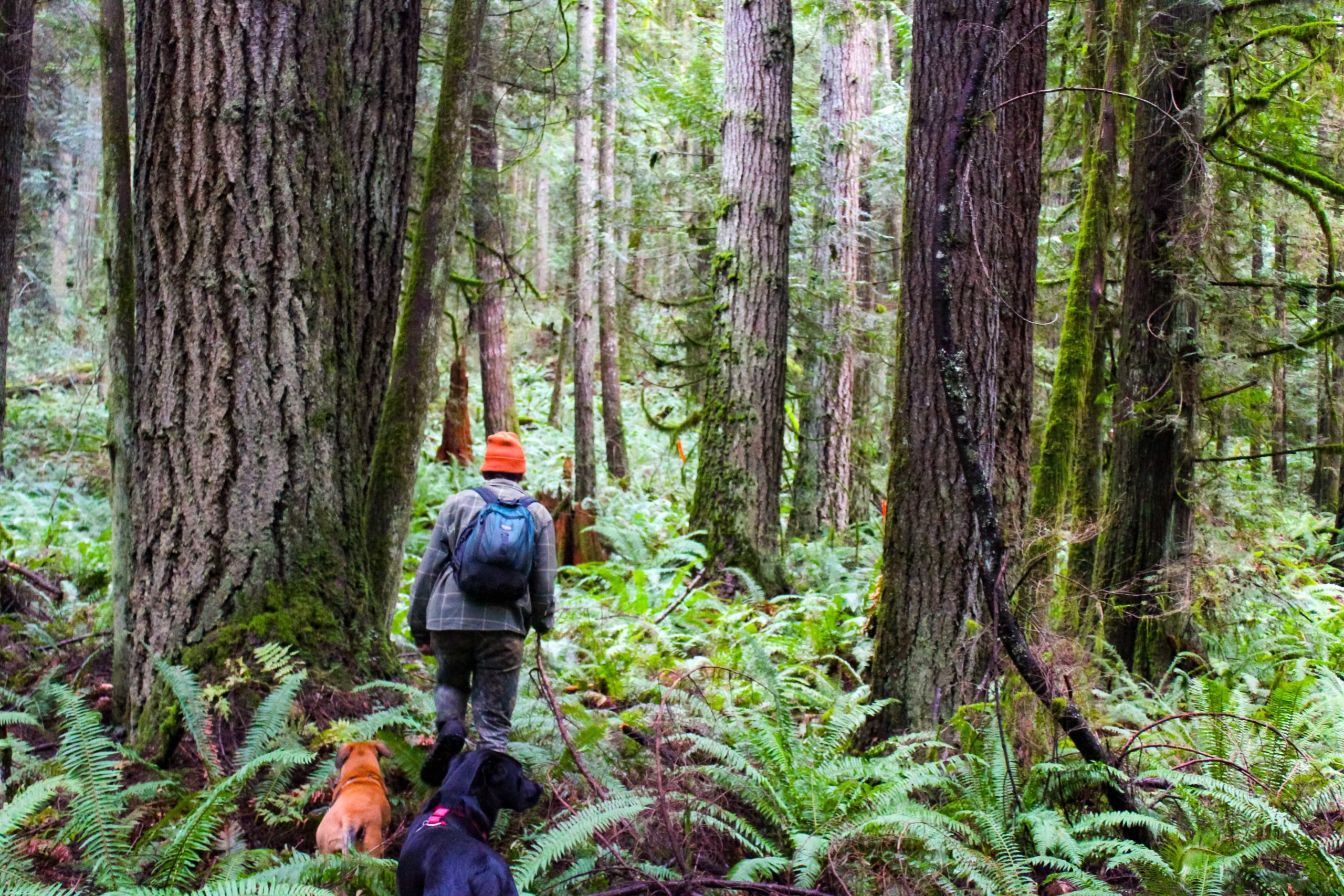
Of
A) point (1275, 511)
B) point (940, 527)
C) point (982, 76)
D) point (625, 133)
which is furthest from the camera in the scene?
point (625, 133)

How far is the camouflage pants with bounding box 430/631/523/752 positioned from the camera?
456 cm

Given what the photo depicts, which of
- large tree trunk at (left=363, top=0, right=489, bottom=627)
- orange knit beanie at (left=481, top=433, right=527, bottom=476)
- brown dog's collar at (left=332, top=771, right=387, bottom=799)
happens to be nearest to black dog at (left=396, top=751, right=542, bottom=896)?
brown dog's collar at (left=332, top=771, right=387, bottom=799)

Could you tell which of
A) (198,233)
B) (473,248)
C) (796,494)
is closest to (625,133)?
(473,248)

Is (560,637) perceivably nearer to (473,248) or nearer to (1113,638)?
(1113,638)

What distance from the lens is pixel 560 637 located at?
23.6 feet

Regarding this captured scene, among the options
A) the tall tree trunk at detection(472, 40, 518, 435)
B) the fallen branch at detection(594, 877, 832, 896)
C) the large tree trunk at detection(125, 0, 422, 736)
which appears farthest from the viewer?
the tall tree trunk at detection(472, 40, 518, 435)

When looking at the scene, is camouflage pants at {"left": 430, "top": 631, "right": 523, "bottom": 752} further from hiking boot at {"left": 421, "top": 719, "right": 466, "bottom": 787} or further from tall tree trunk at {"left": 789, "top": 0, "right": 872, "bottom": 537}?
tall tree trunk at {"left": 789, "top": 0, "right": 872, "bottom": 537}

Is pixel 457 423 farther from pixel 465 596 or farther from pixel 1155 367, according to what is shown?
pixel 1155 367

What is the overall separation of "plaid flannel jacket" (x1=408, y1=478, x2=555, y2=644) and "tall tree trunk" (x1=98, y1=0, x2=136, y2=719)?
143 centimetres

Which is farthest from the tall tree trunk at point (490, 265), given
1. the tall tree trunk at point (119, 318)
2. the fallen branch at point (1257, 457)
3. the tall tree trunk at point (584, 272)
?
the fallen branch at point (1257, 457)

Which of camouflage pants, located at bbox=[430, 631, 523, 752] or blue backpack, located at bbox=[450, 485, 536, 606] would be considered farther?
camouflage pants, located at bbox=[430, 631, 523, 752]

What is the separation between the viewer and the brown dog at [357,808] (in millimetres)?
3344

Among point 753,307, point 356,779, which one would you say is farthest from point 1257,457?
point 356,779

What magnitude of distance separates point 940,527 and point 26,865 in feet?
13.2
